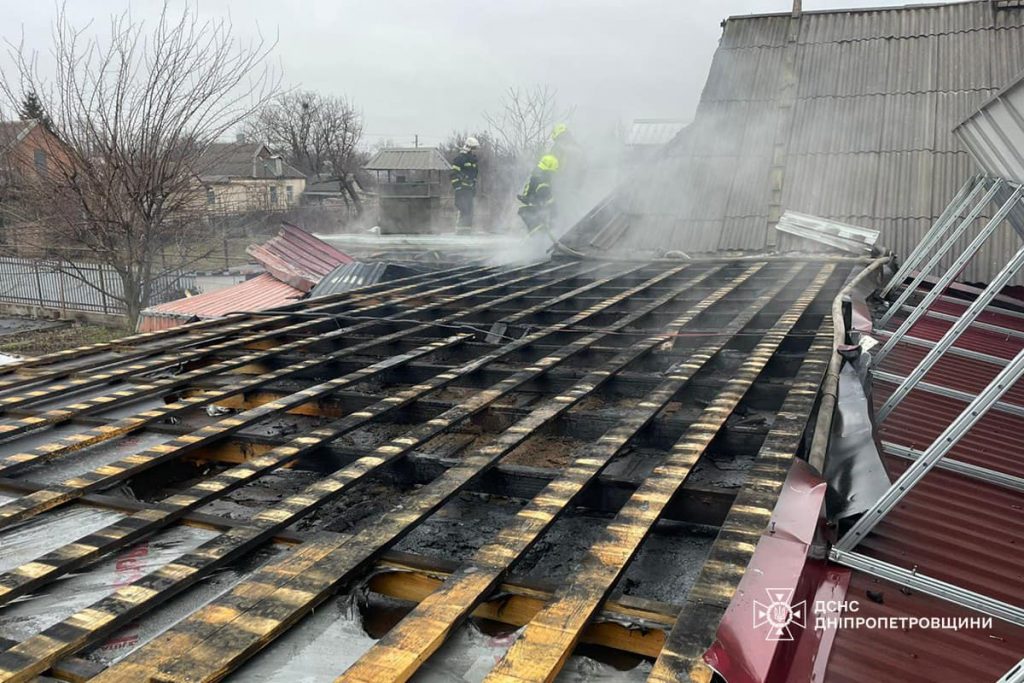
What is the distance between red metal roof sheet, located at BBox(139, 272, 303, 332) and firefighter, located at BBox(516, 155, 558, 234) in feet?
13.6

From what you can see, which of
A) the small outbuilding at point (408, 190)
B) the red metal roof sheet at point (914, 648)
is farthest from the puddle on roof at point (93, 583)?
the small outbuilding at point (408, 190)

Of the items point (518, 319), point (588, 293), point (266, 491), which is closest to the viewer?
point (266, 491)

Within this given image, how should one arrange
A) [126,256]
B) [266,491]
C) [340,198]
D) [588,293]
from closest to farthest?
[266,491] < [588,293] < [126,256] < [340,198]

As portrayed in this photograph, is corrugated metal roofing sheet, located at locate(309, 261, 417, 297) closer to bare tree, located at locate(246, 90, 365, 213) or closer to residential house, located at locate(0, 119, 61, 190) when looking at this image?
residential house, located at locate(0, 119, 61, 190)

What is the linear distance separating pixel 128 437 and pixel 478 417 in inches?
71.0

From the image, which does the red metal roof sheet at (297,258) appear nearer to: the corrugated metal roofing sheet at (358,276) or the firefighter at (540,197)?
the corrugated metal roofing sheet at (358,276)

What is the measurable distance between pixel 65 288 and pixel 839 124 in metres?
18.2

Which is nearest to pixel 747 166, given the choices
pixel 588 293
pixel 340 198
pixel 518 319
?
pixel 588 293

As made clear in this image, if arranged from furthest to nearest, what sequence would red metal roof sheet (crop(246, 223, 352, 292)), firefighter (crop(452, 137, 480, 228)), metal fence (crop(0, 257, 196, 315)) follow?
1. firefighter (crop(452, 137, 480, 228))
2. metal fence (crop(0, 257, 196, 315))
3. red metal roof sheet (crop(246, 223, 352, 292))

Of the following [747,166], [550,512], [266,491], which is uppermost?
[747,166]

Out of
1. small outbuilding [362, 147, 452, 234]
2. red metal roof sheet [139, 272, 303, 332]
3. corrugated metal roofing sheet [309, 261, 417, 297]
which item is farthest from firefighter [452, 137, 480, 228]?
corrugated metal roofing sheet [309, 261, 417, 297]

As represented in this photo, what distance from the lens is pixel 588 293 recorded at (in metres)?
7.34

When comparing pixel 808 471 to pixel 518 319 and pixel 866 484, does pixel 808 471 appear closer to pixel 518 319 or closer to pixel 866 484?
pixel 866 484

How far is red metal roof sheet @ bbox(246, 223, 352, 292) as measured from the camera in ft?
41.0
